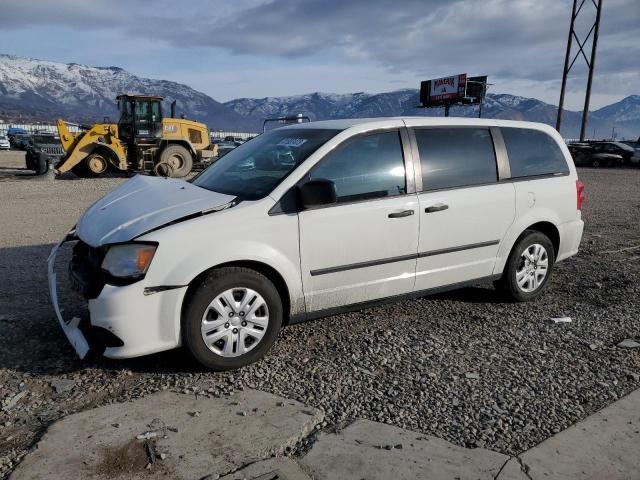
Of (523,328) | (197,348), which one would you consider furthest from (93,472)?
(523,328)

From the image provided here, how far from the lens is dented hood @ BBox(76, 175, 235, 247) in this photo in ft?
11.4

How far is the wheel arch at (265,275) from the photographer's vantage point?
Result: 11.3 ft

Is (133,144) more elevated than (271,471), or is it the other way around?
(133,144)

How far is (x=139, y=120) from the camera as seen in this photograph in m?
18.2

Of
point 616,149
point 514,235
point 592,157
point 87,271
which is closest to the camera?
point 87,271

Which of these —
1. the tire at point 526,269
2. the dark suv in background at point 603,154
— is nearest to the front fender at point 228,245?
the tire at point 526,269

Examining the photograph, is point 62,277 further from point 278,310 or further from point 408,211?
point 408,211

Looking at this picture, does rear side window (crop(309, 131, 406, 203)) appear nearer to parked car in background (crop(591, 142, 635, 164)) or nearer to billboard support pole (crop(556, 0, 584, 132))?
parked car in background (crop(591, 142, 635, 164))

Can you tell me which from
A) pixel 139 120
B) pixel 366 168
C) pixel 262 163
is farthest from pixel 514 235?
pixel 139 120

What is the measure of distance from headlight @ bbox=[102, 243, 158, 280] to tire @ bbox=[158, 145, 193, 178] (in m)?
15.5

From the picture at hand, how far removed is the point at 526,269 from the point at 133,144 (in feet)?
52.1

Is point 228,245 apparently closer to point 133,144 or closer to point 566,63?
point 133,144

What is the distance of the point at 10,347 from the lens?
381 centimetres

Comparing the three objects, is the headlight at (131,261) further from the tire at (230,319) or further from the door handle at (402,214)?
the door handle at (402,214)
